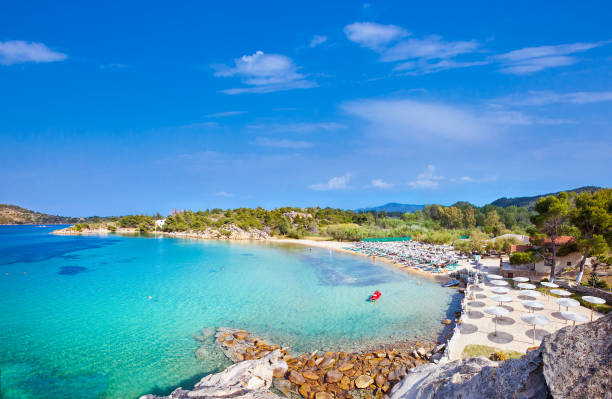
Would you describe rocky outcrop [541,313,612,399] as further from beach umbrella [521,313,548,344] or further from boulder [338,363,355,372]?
beach umbrella [521,313,548,344]

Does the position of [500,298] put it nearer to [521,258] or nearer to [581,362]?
[521,258]

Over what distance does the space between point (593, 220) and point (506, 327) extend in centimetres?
1126

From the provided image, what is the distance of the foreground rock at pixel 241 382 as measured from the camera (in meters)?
8.90

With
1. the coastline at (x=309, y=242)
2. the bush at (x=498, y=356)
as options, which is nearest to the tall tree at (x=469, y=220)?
the coastline at (x=309, y=242)

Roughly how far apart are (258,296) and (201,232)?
2437 inches

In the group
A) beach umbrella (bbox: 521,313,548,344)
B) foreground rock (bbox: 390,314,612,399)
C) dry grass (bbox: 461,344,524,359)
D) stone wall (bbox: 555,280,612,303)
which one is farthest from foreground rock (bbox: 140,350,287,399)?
stone wall (bbox: 555,280,612,303)

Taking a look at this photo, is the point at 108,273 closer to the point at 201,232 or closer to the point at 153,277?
the point at 153,277

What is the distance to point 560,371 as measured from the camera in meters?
3.55

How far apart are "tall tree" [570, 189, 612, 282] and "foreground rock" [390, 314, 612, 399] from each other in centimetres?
2016

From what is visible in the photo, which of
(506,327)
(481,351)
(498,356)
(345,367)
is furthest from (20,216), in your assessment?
(498,356)

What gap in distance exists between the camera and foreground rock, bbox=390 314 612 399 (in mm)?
3229

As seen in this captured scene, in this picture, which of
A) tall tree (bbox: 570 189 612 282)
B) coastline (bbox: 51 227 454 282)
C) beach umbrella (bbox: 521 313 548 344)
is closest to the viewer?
beach umbrella (bbox: 521 313 548 344)

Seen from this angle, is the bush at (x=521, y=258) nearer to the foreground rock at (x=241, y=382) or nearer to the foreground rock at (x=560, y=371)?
the foreground rock at (x=241, y=382)

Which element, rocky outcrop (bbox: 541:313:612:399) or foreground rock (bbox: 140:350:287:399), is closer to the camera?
rocky outcrop (bbox: 541:313:612:399)
